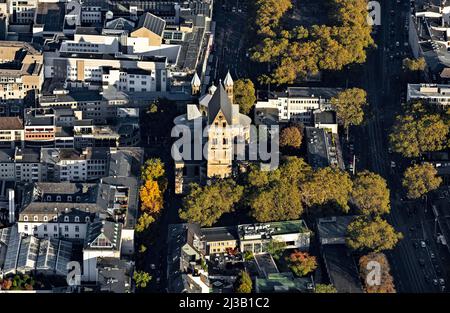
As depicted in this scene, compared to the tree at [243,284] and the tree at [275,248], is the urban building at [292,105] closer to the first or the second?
the tree at [275,248]

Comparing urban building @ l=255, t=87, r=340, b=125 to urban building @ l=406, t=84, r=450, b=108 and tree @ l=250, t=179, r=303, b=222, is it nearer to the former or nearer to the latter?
urban building @ l=406, t=84, r=450, b=108

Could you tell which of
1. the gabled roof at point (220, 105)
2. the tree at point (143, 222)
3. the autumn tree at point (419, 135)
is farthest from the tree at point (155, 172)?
the autumn tree at point (419, 135)

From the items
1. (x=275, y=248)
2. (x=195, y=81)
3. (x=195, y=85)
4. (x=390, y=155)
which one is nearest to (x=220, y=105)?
(x=275, y=248)

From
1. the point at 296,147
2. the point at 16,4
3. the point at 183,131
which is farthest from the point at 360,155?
the point at 16,4

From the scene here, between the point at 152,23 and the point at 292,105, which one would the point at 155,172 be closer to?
the point at 292,105

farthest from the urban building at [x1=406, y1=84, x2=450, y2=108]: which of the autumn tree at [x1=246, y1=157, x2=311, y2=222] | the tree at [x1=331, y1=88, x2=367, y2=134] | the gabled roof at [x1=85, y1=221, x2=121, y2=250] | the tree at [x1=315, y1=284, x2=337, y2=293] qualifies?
the gabled roof at [x1=85, y1=221, x2=121, y2=250]

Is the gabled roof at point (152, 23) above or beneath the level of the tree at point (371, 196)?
above

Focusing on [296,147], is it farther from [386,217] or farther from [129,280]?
[129,280]
